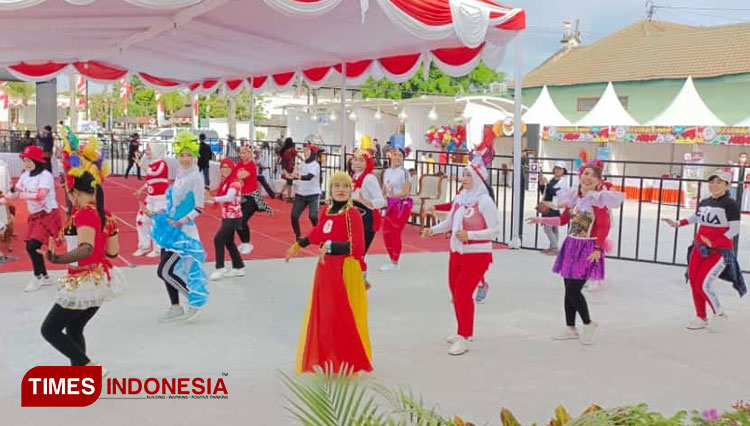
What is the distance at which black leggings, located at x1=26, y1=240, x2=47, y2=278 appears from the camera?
7.37 m

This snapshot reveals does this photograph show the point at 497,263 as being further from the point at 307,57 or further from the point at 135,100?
the point at 135,100

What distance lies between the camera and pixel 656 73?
2656 centimetres

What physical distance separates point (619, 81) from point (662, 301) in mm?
21919

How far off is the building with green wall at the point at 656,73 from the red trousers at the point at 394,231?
59.5ft

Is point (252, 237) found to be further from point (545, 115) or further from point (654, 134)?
point (545, 115)

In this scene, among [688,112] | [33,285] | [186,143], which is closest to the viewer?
[186,143]

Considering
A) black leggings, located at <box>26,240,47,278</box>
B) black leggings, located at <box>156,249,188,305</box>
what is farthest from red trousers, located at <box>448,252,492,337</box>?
black leggings, located at <box>26,240,47,278</box>

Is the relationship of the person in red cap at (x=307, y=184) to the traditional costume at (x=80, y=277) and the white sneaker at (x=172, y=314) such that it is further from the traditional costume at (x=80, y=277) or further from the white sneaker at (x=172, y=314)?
the traditional costume at (x=80, y=277)

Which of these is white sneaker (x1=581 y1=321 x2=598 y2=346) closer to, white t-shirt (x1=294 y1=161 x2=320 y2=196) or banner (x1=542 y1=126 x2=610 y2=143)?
white t-shirt (x1=294 y1=161 x2=320 y2=196)

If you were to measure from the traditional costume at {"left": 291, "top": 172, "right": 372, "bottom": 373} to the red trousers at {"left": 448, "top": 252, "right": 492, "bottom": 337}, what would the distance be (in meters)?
0.96

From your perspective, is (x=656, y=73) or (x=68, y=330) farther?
(x=656, y=73)

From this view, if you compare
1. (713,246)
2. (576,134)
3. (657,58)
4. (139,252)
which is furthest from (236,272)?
(657,58)

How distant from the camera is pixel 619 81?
2769 cm

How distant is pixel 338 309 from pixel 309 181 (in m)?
5.60
